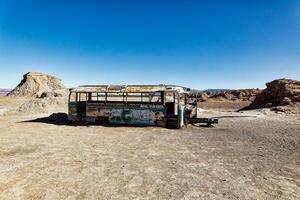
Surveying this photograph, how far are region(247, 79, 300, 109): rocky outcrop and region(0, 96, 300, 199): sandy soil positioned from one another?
86.9 feet

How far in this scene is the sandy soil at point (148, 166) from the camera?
746 centimetres

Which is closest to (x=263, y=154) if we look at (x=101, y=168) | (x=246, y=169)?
(x=246, y=169)

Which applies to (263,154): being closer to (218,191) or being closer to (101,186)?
(218,191)

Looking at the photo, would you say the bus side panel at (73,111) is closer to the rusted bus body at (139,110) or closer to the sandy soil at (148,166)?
the rusted bus body at (139,110)

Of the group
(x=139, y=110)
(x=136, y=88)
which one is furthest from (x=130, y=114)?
(x=136, y=88)

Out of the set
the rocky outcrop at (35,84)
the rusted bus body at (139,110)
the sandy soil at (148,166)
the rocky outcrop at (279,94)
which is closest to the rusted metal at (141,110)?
the rusted bus body at (139,110)

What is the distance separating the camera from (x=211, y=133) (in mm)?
17609

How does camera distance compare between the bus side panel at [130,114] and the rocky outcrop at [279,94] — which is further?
the rocky outcrop at [279,94]

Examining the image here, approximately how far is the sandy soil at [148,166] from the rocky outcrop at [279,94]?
2650cm

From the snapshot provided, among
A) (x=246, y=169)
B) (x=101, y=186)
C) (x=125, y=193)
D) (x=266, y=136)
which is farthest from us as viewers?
(x=266, y=136)

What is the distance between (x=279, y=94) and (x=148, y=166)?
40.8 metres

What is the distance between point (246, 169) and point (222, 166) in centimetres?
79

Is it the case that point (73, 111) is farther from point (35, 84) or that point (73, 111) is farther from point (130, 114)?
point (35, 84)

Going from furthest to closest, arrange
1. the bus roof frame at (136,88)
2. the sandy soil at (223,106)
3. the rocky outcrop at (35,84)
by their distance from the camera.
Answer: the rocky outcrop at (35,84), the sandy soil at (223,106), the bus roof frame at (136,88)
